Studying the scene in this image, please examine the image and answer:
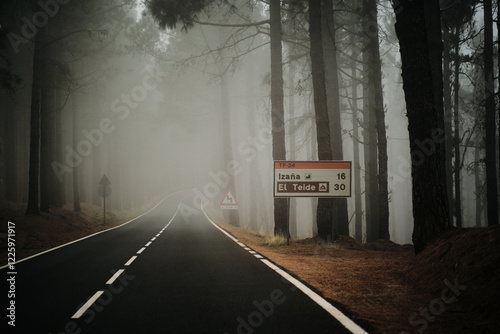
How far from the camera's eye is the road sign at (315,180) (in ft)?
36.6

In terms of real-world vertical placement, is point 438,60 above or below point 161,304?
above

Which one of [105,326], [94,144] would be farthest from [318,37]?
[94,144]

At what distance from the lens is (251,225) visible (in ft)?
104

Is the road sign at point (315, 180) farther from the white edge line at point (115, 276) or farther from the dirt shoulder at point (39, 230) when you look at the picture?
the dirt shoulder at point (39, 230)

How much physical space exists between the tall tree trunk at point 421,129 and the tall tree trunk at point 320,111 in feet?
15.5

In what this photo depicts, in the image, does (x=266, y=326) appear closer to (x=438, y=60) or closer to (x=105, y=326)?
(x=105, y=326)

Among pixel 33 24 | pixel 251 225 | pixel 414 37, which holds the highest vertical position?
pixel 33 24

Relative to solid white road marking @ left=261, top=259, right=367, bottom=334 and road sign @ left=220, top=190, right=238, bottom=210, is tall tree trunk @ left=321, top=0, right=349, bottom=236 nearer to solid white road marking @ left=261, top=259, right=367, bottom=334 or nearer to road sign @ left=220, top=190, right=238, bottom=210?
solid white road marking @ left=261, top=259, right=367, bottom=334

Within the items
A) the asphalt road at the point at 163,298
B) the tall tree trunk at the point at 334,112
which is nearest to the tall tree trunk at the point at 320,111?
the tall tree trunk at the point at 334,112

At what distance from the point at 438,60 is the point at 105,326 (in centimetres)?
1233

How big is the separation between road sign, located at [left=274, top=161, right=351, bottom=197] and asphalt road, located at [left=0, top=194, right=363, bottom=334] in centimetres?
282

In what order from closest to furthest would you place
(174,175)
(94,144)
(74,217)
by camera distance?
(74,217), (94,144), (174,175)

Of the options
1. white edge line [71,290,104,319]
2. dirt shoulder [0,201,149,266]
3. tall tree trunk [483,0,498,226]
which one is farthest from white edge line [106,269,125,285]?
tall tree trunk [483,0,498,226]

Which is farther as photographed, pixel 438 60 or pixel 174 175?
pixel 174 175
